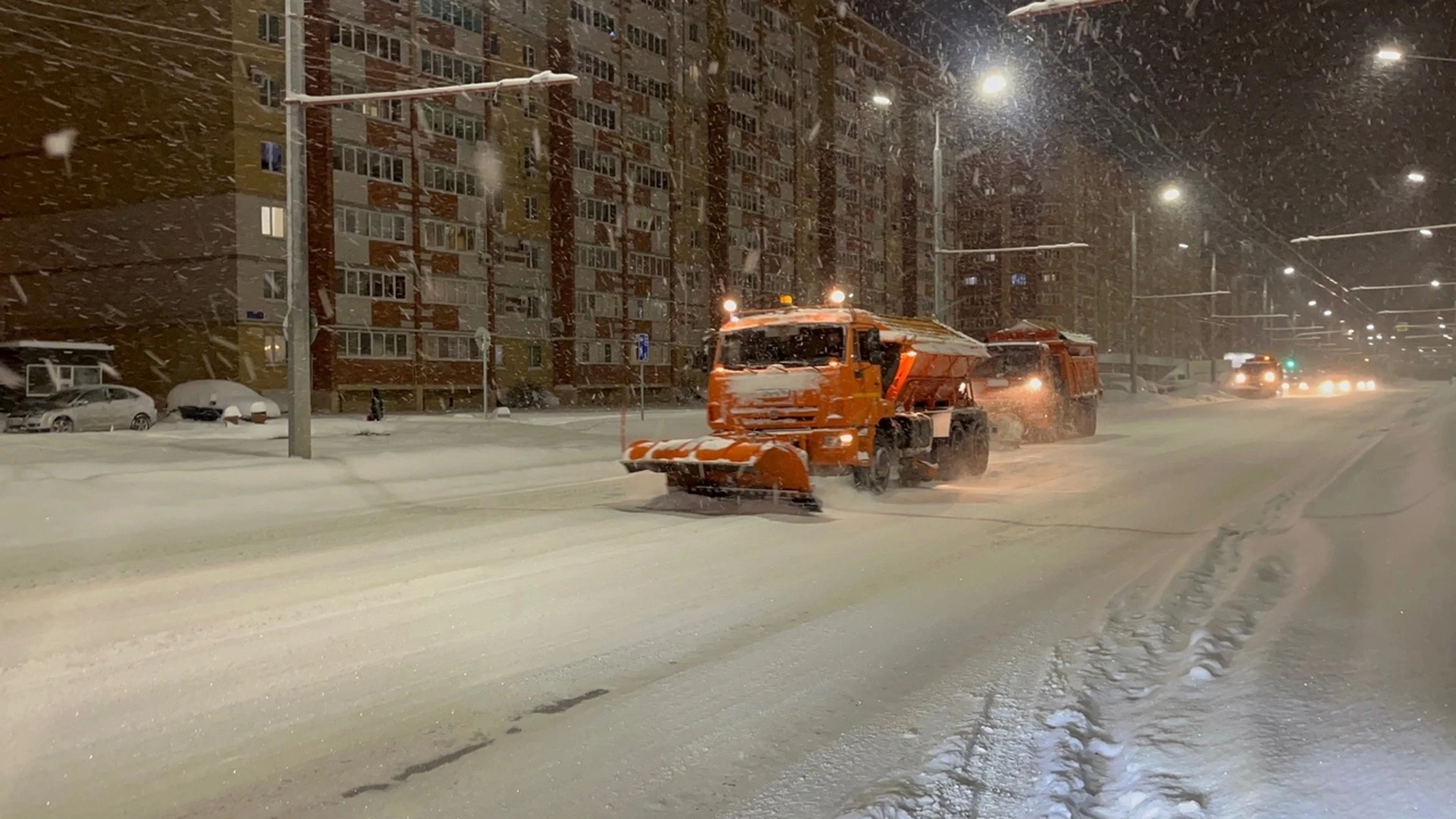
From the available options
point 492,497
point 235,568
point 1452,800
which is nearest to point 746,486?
point 492,497

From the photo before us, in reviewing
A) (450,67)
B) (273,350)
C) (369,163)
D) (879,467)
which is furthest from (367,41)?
(879,467)

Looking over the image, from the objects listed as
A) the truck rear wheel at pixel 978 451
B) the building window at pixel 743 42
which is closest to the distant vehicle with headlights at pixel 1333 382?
the building window at pixel 743 42

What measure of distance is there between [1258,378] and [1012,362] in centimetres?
3809

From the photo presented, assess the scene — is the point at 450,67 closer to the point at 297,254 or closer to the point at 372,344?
the point at 372,344

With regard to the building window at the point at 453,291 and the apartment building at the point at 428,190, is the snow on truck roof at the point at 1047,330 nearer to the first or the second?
the apartment building at the point at 428,190

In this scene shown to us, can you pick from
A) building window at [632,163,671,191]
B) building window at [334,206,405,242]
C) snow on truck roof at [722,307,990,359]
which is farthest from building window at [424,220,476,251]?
snow on truck roof at [722,307,990,359]

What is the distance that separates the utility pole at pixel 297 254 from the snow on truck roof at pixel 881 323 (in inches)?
281

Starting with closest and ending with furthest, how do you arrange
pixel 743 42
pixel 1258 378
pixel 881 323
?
pixel 881 323 < pixel 1258 378 < pixel 743 42

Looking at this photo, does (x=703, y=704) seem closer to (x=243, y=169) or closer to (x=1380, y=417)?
(x=1380, y=417)

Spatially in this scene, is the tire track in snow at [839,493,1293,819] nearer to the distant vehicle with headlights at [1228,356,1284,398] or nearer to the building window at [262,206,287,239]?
the building window at [262,206,287,239]

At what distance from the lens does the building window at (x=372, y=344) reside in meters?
46.2

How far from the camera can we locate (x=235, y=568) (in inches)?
349

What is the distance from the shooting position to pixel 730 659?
587 cm

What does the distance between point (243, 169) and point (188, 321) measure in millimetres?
6846
